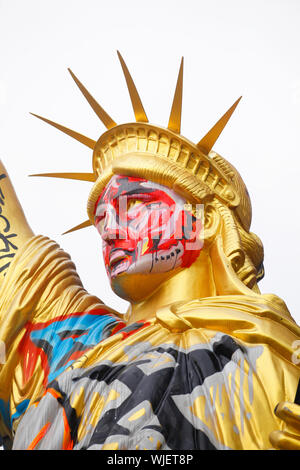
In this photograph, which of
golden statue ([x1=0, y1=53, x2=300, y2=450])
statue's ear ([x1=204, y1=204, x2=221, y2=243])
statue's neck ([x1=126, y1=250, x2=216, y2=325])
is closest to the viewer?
golden statue ([x1=0, y1=53, x2=300, y2=450])

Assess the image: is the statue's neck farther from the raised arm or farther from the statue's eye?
the raised arm

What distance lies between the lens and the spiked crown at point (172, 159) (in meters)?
4.38

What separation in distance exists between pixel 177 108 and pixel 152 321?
1.51m

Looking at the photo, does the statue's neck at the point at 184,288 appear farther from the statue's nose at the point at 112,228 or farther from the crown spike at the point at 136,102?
the crown spike at the point at 136,102

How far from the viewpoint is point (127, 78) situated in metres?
4.46

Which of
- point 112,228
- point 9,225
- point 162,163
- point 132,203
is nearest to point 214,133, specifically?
point 162,163

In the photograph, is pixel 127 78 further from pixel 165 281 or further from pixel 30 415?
pixel 30 415

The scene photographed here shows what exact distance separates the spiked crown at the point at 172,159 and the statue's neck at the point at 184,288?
0.45 m

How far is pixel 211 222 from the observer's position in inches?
172

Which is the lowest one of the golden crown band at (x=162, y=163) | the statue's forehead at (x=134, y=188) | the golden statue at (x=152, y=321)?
the golden statue at (x=152, y=321)

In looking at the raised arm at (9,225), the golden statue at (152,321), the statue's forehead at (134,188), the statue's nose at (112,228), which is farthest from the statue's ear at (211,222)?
the raised arm at (9,225)

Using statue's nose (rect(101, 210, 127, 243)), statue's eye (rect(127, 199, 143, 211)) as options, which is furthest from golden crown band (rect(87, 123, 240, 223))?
statue's nose (rect(101, 210, 127, 243))

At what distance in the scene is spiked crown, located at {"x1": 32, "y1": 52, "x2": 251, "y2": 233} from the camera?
4.38 metres
